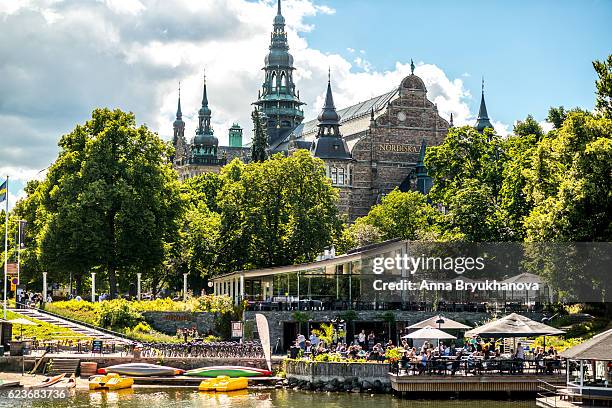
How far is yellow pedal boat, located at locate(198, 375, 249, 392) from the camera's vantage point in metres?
52.6

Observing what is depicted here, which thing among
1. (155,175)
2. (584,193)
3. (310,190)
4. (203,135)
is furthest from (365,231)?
(203,135)

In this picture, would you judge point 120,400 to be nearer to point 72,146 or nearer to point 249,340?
point 249,340

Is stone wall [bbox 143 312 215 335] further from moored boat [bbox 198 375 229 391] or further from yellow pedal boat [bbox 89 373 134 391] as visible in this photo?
yellow pedal boat [bbox 89 373 134 391]

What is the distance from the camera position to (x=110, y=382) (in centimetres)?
5272

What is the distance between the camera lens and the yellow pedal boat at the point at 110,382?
172 feet

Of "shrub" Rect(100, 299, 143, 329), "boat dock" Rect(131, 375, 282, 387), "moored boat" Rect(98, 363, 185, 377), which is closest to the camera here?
"boat dock" Rect(131, 375, 282, 387)

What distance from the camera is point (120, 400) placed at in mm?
48938

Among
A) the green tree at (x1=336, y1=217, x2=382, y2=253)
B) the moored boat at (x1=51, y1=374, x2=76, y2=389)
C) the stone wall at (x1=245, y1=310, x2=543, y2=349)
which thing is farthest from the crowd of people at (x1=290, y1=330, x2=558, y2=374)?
the green tree at (x1=336, y1=217, x2=382, y2=253)

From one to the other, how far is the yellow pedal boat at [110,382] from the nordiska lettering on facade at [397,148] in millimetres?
89678

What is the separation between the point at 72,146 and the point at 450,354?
38209 millimetres

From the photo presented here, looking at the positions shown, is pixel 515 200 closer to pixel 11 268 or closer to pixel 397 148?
pixel 11 268

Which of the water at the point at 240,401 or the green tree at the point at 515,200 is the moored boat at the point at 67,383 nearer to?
the water at the point at 240,401

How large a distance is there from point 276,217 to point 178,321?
19.2 meters

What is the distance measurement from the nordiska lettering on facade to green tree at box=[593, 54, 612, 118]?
244 ft
